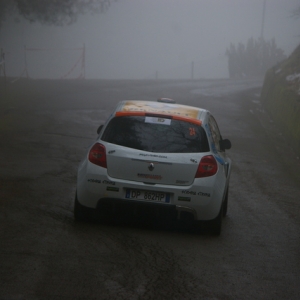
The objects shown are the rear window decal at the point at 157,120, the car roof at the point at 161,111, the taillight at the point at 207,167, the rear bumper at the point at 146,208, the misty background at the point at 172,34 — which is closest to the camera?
the rear bumper at the point at 146,208

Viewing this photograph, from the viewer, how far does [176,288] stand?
18.9ft

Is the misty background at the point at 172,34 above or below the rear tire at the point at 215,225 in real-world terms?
below

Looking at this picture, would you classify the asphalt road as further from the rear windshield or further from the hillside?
the hillside

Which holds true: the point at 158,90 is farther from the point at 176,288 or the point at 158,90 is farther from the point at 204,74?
the point at 204,74

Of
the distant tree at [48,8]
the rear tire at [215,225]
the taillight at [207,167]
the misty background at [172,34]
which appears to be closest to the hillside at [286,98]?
the rear tire at [215,225]

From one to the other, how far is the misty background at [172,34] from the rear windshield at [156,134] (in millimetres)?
70887

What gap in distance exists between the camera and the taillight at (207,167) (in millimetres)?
7691

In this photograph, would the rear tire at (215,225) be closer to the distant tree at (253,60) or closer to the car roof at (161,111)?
the car roof at (161,111)

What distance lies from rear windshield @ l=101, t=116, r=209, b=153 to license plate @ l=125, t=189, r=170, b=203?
1.72ft

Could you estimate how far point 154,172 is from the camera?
763 centimetres

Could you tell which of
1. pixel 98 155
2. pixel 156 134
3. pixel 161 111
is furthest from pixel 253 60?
pixel 98 155

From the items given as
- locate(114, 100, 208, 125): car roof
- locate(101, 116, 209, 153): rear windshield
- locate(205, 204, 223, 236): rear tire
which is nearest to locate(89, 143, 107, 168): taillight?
locate(101, 116, 209, 153): rear windshield

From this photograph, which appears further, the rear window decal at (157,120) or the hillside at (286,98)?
the hillside at (286,98)

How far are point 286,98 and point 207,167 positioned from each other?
1328cm
